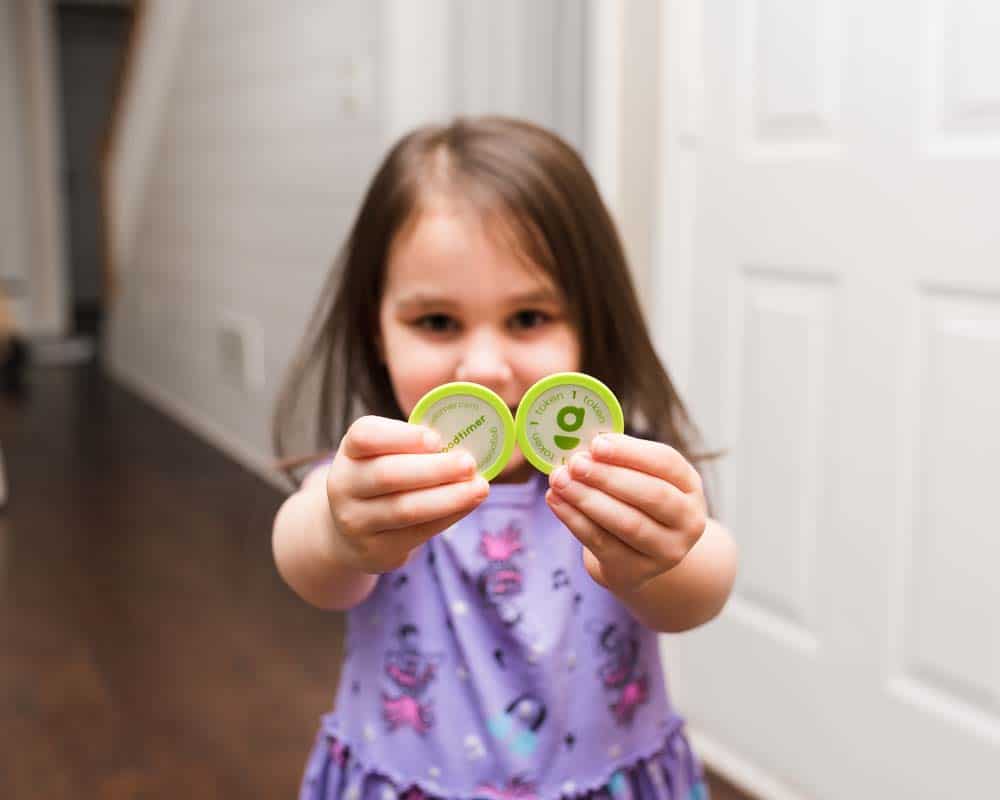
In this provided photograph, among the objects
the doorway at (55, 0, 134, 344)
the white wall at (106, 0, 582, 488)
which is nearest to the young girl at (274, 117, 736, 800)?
the white wall at (106, 0, 582, 488)

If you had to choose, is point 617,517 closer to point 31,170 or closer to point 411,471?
point 411,471

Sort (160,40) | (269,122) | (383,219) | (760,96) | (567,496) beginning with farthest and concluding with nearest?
(160,40)
(269,122)
(760,96)
(383,219)
(567,496)

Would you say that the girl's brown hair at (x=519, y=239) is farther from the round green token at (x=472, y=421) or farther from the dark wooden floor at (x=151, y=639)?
the dark wooden floor at (x=151, y=639)

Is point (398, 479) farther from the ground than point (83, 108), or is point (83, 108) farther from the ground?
point (83, 108)

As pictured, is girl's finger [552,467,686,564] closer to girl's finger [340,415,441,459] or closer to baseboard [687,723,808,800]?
girl's finger [340,415,441,459]

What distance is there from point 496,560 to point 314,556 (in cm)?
18

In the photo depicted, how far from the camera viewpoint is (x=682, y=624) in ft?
2.90

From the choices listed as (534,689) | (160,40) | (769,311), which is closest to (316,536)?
(534,689)

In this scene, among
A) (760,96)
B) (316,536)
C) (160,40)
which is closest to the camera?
(316,536)

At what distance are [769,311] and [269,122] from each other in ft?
7.54

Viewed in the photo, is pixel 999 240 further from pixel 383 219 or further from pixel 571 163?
pixel 383 219

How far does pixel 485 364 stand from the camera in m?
0.86

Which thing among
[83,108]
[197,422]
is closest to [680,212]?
[197,422]

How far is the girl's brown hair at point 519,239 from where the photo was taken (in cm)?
94
